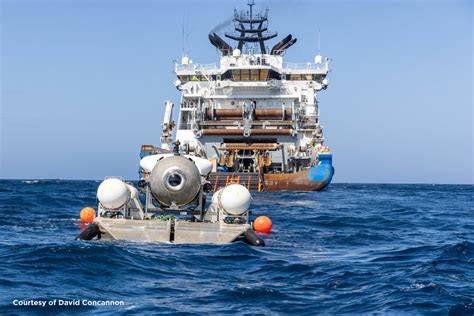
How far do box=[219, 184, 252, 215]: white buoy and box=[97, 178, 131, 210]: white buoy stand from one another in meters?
2.75

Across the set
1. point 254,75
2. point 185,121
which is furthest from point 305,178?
point 185,121

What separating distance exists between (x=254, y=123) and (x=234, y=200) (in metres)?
29.7

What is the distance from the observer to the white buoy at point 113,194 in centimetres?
1748

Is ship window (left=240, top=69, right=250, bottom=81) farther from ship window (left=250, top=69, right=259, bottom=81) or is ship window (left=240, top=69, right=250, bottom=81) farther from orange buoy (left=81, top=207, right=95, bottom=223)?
orange buoy (left=81, top=207, right=95, bottom=223)

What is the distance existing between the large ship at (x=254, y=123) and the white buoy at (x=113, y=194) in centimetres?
2260

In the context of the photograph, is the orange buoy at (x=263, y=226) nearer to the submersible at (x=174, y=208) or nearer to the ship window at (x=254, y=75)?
the submersible at (x=174, y=208)

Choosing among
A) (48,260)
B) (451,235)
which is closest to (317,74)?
(451,235)

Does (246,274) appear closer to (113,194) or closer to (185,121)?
(113,194)

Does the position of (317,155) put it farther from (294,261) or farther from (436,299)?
(436,299)

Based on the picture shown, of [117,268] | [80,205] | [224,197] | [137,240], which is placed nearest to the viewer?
[117,268]

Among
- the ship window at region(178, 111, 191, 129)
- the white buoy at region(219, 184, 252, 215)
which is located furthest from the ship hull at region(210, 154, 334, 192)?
the white buoy at region(219, 184, 252, 215)

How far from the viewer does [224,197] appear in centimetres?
1756

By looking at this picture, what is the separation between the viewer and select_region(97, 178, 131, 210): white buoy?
17.5 metres

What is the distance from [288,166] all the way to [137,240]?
32.3 metres
